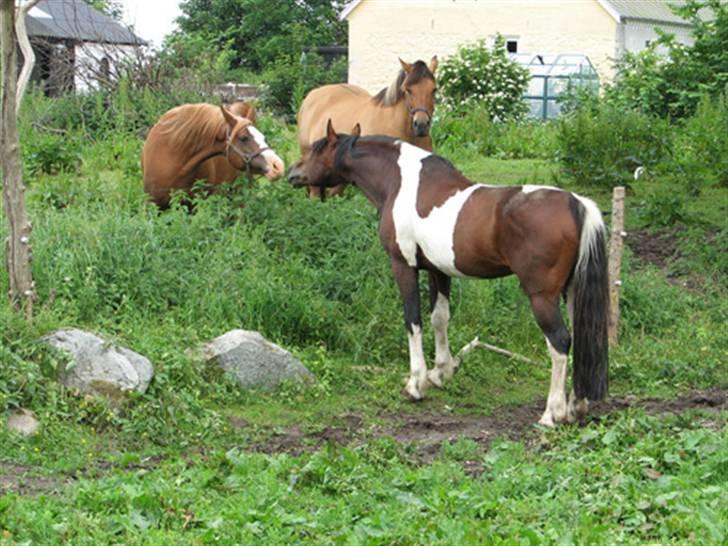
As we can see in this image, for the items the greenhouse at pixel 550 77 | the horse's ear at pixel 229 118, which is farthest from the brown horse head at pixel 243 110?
the greenhouse at pixel 550 77

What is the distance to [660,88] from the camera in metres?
22.2

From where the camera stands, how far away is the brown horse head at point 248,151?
1235 cm

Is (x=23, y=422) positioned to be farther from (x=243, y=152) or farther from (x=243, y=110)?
(x=243, y=110)

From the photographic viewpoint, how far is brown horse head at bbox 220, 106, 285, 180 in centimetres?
1235

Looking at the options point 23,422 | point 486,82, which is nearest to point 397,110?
point 23,422

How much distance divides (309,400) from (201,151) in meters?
4.08

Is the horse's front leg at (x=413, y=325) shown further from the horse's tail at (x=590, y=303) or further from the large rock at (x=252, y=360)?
the horse's tail at (x=590, y=303)

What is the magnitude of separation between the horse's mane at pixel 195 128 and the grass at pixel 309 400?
731mm

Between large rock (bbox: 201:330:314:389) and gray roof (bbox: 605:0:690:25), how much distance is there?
30824 millimetres

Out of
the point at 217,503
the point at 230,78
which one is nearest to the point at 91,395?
the point at 217,503

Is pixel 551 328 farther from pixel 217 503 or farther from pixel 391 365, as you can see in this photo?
pixel 217 503

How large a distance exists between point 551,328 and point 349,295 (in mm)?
2783

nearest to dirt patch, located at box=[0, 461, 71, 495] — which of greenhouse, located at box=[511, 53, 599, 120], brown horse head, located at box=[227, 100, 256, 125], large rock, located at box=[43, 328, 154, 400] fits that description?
large rock, located at box=[43, 328, 154, 400]

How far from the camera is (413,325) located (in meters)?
9.99
